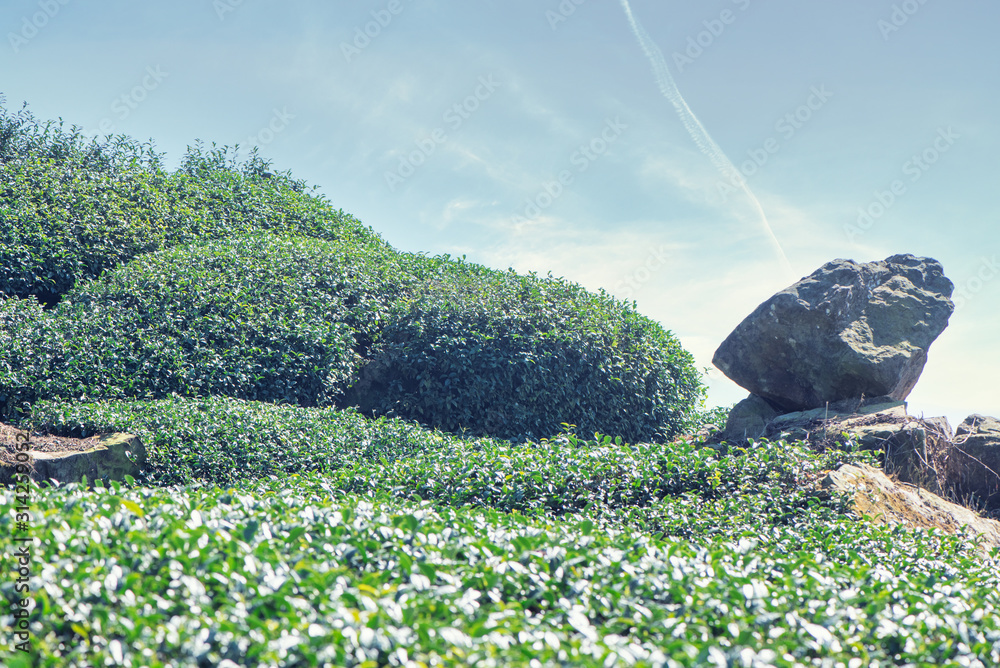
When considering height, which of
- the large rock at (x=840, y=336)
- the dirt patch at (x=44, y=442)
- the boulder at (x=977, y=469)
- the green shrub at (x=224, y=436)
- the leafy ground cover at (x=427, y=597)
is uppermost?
the large rock at (x=840, y=336)

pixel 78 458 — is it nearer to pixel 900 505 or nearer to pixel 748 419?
pixel 900 505

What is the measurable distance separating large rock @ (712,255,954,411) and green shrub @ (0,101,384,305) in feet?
32.7

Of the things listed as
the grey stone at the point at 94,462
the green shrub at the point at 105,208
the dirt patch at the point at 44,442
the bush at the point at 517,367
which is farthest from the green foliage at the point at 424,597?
the green shrub at the point at 105,208

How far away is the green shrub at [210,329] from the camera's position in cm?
943

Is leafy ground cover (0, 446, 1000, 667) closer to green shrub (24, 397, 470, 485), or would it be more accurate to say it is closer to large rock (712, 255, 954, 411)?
green shrub (24, 397, 470, 485)

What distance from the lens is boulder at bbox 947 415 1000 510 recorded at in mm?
10102

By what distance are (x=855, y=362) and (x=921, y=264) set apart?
2.61 meters

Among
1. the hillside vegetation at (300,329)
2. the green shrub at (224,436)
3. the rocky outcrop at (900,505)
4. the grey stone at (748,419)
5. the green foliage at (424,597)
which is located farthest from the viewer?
the grey stone at (748,419)

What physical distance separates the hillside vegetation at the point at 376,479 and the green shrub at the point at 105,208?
7 centimetres

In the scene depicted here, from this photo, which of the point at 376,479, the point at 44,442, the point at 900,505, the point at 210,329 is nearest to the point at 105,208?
the point at 210,329

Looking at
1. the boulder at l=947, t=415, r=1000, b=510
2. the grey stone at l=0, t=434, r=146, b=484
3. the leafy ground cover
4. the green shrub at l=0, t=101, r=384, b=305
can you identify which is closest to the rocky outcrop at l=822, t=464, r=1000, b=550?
the boulder at l=947, t=415, r=1000, b=510

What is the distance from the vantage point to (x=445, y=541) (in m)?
4.43

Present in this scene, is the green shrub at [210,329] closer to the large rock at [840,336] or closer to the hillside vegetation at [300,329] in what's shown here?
the hillside vegetation at [300,329]

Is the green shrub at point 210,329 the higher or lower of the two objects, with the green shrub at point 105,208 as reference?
lower
